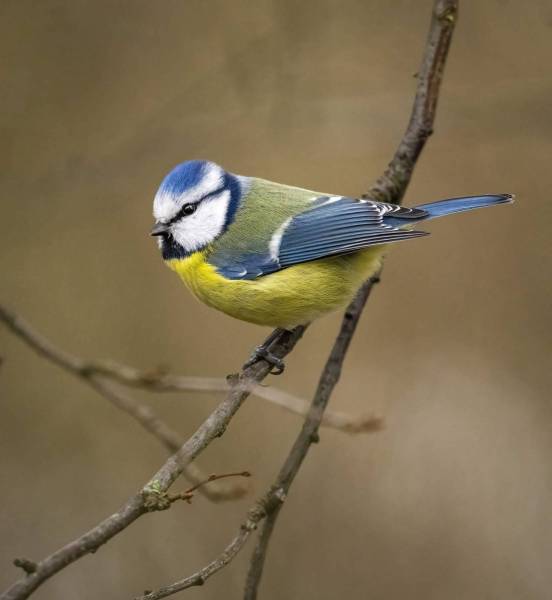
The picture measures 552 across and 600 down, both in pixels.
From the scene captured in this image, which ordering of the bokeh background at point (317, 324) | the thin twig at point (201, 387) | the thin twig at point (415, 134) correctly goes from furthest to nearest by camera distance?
the bokeh background at point (317, 324), the thin twig at point (415, 134), the thin twig at point (201, 387)

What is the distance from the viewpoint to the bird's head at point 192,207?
282 cm

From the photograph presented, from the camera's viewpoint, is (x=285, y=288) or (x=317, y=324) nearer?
(x=285, y=288)

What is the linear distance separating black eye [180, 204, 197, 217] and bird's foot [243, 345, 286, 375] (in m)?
0.55

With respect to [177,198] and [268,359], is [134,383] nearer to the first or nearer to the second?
[268,359]

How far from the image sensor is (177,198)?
2.83m

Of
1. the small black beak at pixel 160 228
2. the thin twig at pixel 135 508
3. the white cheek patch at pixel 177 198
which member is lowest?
the thin twig at pixel 135 508

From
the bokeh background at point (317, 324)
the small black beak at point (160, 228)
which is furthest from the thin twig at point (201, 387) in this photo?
the bokeh background at point (317, 324)

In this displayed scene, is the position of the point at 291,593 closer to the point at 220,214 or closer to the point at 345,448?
the point at 345,448

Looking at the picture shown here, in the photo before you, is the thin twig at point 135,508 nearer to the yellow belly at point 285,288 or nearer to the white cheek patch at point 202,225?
the yellow belly at point 285,288

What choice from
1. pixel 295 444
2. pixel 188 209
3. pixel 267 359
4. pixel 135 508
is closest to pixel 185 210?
pixel 188 209

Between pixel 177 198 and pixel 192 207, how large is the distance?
3.5 inches

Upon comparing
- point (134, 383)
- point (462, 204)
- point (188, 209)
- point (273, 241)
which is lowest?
point (134, 383)

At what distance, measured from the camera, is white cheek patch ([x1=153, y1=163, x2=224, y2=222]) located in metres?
2.82

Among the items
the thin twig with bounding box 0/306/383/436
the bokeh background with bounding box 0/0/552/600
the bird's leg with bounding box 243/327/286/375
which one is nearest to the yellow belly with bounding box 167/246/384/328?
the bird's leg with bounding box 243/327/286/375
